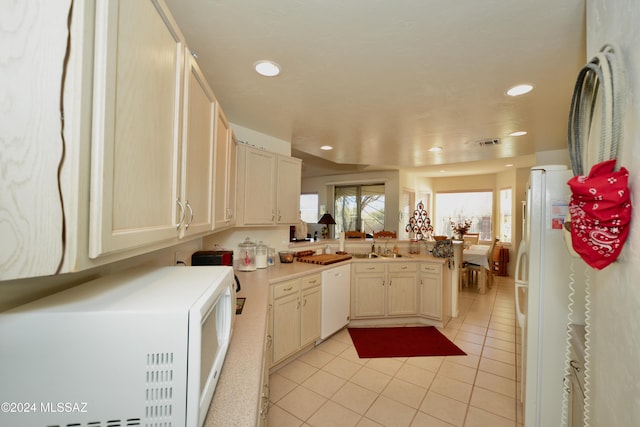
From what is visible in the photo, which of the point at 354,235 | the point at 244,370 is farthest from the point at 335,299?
the point at 244,370

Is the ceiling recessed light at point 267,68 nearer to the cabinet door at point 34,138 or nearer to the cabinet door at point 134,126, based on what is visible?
the cabinet door at point 134,126

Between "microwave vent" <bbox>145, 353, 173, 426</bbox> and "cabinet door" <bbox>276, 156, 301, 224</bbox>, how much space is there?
92.8 inches

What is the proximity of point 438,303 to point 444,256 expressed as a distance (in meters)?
0.65

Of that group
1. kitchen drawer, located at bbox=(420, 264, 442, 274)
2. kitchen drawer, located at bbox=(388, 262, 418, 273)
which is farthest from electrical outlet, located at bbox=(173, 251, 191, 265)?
kitchen drawer, located at bbox=(420, 264, 442, 274)

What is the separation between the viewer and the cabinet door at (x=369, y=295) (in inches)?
136

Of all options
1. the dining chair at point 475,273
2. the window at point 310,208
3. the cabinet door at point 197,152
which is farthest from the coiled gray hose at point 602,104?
the window at point 310,208

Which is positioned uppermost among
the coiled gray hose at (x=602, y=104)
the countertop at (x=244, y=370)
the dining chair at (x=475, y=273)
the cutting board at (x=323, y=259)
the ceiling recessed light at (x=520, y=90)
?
the ceiling recessed light at (x=520, y=90)

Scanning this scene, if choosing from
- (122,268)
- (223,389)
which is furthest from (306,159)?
(223,389)

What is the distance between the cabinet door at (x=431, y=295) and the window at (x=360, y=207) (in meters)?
3.01

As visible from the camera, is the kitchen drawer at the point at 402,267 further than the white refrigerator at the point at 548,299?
Yes

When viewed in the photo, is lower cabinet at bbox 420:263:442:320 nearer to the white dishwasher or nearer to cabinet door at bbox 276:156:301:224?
the white dishwasher

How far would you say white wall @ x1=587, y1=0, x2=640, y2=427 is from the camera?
688mm

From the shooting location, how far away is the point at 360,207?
22.2 ft

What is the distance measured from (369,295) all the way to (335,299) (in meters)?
0.62
